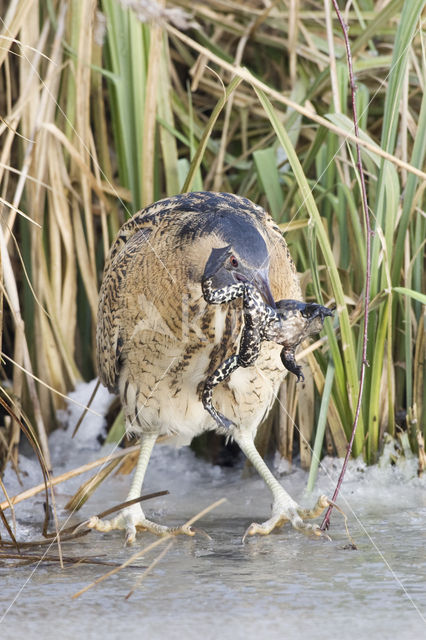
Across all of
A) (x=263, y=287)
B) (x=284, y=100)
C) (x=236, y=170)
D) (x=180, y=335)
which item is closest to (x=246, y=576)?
(x=263, y=287)

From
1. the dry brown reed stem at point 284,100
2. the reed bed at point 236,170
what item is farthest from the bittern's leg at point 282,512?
the dry brown reed stem at point 284,100

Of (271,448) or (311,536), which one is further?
(271,448)

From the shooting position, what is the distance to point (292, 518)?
3547 millimetres

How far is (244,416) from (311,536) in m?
0.67

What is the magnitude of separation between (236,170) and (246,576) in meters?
2.96

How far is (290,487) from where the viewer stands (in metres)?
4.12

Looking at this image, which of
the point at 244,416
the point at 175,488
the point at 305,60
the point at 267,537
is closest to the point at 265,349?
the point at 244,416

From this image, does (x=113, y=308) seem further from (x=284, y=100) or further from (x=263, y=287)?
(x=284, y=100)

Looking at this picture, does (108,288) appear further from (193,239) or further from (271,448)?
(271,448)

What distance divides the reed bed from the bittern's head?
0.76m

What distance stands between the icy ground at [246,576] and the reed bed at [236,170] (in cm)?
28

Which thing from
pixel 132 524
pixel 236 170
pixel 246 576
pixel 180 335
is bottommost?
pixel 132 524

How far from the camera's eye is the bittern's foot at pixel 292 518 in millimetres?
3357

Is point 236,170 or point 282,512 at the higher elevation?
point 236,170
